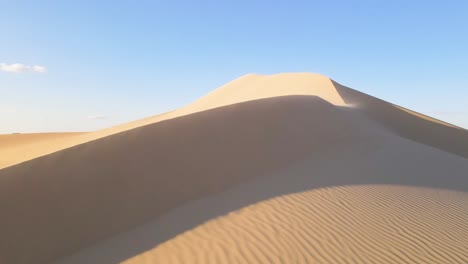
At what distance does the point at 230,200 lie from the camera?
728cm

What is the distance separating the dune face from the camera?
5363 millimetres

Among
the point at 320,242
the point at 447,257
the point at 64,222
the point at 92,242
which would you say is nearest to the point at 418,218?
the point at 447,257

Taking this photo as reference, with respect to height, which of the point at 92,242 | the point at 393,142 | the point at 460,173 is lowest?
the point at 460,173

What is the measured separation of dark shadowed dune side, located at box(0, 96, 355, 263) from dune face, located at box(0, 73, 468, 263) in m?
0.03

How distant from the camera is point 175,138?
9.38 meters

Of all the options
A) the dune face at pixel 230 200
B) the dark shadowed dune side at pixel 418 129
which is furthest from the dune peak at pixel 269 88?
the dune face at pixel 230 200

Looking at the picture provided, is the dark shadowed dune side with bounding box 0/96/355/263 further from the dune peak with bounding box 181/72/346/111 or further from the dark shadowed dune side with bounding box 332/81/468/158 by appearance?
the dune peak with bounding box 181/72/346/111

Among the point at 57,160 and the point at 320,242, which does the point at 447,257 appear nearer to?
the point at 320,242

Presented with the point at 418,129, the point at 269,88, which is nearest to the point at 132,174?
the point at 418,129

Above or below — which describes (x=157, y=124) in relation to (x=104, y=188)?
above

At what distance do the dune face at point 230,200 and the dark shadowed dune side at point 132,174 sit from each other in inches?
1.0

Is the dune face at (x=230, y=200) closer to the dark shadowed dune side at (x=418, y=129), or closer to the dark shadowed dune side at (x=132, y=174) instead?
the dark shadowed dune side at (x=132, y=174)

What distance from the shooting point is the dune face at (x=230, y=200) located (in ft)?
17.6

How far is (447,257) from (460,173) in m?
5.73
